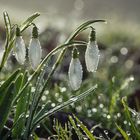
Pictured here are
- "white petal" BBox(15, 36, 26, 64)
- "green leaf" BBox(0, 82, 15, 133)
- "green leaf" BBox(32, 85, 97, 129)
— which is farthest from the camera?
"green leaf" BBox(32, 85, 97, 129)

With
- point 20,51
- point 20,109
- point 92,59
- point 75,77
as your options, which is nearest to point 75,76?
point 75,77

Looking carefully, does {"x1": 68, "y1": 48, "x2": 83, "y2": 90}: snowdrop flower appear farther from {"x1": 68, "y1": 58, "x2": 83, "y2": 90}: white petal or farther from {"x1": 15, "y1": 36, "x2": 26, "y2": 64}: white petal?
{"x1": 15, "y1": 36, "x2": 26, "y2": 64}: white petal

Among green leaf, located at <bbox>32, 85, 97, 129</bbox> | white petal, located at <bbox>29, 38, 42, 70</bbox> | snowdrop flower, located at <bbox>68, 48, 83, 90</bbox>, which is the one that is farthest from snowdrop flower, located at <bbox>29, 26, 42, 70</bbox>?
green leaf, located at <bbox>32, 85, 97, 129</bbox>

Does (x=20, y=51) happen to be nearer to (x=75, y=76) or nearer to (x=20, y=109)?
(x=75, y=76)

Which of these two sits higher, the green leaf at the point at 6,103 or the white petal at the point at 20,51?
the white petal at the point at 20,51

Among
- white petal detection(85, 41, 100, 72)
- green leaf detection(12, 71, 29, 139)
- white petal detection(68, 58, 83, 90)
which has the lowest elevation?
green leaf detection(12, 71, 29, 139)

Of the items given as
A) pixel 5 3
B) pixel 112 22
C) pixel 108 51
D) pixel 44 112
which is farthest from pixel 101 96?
pixel 5 3

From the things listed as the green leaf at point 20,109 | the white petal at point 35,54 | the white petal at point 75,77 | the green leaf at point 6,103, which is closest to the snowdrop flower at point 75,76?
the white petal at point 75,77

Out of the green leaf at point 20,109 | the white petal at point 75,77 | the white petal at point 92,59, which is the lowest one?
the green leaf at point 20,109

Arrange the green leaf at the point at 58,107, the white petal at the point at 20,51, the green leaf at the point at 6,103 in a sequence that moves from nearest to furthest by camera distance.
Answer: the white petal at the point at 20,51, the green leaf at the point at 6,103, the green leaf at the point at 58,107

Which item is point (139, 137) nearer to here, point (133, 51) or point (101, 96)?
point (101, 96)

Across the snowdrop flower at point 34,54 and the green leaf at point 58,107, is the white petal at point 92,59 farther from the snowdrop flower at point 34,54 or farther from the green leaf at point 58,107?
the green leaf at point 58,107
